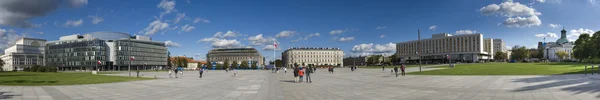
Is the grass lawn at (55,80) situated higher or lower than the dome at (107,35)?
lower

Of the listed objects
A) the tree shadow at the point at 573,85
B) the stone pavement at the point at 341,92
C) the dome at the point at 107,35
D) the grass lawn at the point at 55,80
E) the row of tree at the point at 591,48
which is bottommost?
the grass lawn at the point at 55,80

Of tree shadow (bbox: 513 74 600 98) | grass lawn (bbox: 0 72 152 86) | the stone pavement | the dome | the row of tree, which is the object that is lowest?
grass lawn (bbox: 0 72 152 86)

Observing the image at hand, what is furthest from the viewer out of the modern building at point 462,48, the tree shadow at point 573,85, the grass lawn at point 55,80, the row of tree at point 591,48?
the modern building at point 462,48

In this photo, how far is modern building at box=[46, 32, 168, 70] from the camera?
13925 cm

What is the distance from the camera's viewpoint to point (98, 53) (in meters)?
140

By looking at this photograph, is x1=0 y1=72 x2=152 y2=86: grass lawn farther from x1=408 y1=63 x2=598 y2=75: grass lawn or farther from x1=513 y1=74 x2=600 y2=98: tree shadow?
x1=408 y1=63 x2=598 y2=75: grass lawn

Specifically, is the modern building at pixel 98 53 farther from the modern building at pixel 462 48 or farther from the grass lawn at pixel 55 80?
the modern building at pixel 462 48

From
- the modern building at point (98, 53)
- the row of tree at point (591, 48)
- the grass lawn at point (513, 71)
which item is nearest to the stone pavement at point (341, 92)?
the grass lawn at point (513, 71)

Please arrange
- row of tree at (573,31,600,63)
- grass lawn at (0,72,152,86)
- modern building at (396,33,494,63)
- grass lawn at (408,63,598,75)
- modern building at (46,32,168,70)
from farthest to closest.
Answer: modern building at (396,33,494,63) < modern building at (46,32,168,70) < row of tree at (573,31,600,63) < grass lawn at (408,63,598,75) < grass lawn at (0,72,152,86)

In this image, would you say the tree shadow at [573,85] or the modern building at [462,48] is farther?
the modern building at [462,48]

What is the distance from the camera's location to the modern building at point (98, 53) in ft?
457

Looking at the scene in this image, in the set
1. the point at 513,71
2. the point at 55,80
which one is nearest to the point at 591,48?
the point at 513,71

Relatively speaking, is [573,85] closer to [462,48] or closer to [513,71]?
[513,71]

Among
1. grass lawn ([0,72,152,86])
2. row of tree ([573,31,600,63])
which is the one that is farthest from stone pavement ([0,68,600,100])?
row of tree ([573,31,600,63])
